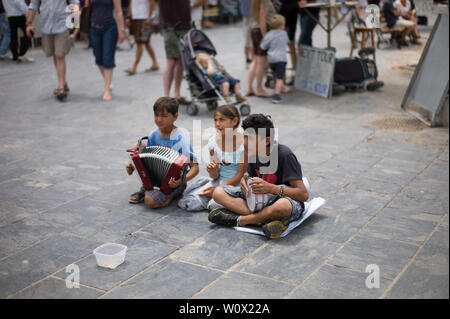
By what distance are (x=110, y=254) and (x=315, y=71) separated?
5939mm

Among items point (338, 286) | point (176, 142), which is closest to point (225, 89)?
point (176, 142)

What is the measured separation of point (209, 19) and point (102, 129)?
13119mm

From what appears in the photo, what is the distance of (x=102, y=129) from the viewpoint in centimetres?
701

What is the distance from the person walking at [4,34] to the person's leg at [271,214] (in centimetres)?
431

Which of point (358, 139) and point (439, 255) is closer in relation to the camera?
point (439, 255)

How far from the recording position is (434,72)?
6.96 metres

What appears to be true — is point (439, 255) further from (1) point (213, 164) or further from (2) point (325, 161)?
(2) point (325, 161)

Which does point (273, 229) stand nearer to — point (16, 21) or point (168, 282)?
point (168, 282)

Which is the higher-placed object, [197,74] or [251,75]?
[197,74]

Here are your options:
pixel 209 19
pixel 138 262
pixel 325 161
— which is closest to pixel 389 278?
pixel 138 262

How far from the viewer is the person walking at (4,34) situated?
262 inches

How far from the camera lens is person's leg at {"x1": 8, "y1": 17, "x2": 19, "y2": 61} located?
6.92 meters
